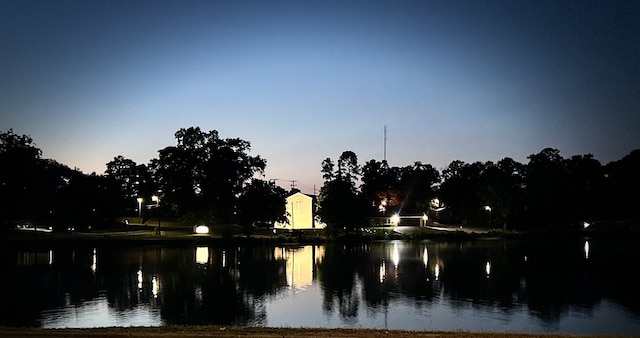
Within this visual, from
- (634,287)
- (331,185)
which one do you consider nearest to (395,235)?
(331,185)

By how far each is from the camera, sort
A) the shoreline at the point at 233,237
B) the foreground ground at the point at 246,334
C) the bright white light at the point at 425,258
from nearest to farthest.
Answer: the foreground ground at the point at 246,334
the bright white light at the point at 425,258
the shoreline at the point at 233,237

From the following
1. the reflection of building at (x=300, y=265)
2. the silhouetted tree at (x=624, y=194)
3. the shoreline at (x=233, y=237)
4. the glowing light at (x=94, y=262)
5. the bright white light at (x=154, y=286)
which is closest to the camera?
the bright white light at (x=154, y=286)

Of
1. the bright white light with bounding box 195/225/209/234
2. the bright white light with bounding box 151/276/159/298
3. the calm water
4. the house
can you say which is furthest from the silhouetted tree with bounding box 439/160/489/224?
the bright white light with bounding box 151/276/159/298

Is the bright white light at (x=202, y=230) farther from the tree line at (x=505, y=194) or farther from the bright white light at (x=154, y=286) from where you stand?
the bright white light at (x=154, y=286)

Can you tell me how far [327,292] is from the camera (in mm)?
32094

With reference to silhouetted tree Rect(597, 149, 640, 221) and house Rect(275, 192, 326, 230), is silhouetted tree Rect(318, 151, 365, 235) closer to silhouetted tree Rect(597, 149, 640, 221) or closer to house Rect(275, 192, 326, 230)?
house Rect(275, 192, 326, 230)

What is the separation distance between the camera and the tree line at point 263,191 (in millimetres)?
84500

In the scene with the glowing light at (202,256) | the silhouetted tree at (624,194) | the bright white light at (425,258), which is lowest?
the bright white light at (425,258)

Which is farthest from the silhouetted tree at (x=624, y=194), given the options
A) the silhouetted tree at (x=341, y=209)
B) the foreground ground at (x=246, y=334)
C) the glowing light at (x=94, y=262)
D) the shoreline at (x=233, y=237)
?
→ the foreground ground at (x=246, y=334)

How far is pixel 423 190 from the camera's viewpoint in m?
142

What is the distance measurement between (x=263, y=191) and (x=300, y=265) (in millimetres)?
46938

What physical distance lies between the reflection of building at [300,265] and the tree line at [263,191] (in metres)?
27.9

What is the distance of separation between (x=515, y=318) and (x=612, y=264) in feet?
98.7

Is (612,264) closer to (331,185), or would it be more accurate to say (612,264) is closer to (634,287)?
(634,287)
